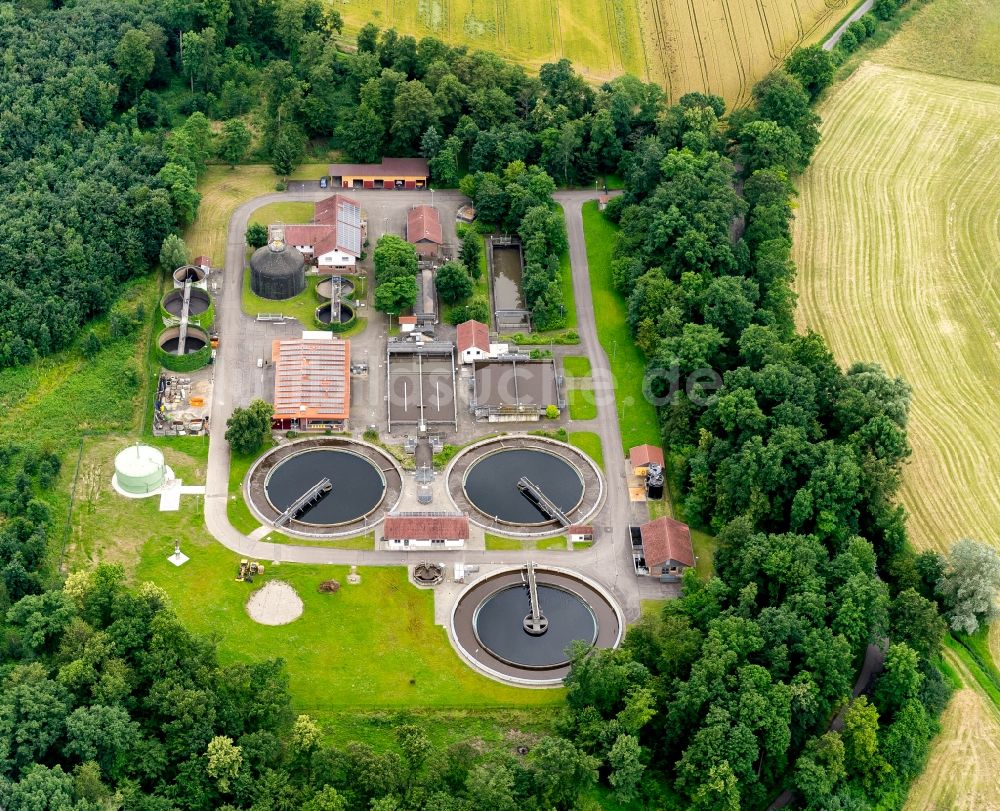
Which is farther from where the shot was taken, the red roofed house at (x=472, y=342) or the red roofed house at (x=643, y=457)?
the red roofed house at (x=472, y=342)

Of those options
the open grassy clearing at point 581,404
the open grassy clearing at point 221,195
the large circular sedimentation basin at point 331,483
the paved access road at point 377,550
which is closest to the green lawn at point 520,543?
the paved access road at point 377,550

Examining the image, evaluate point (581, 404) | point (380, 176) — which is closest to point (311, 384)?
point (581, 404)

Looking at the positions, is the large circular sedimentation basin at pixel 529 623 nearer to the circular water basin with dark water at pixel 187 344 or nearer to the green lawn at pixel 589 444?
the green lawn at pixel 589 444

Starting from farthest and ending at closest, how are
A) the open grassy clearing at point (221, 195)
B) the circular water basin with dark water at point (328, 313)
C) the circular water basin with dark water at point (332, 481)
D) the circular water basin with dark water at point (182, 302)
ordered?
the open grassy clearing at point (221, 195), the circular water basin with dark water at point (328, 313), the circular water basin with dark water at point (182, 302), the circular water basin with dark water at point (332, 481)

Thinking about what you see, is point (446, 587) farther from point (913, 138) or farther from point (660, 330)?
point (913, 138)

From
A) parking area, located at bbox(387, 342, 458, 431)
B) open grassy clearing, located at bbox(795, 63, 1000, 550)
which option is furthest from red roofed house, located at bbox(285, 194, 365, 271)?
open grassy clearing, located at bbox(795, 63, 1000, 550)

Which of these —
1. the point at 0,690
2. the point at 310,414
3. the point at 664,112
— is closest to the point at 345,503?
the point at 310,414
